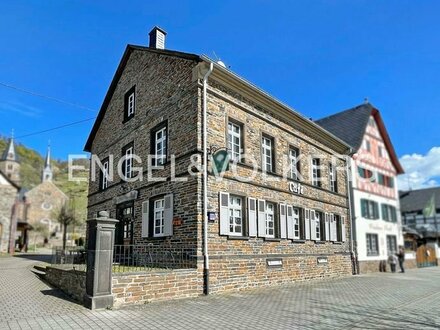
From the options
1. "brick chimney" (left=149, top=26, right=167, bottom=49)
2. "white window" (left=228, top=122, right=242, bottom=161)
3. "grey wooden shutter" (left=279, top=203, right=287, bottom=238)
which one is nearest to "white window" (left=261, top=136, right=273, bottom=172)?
"white window" (left=228, top=122, right=242, bottom=161)

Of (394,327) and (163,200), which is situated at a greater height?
(163,200)

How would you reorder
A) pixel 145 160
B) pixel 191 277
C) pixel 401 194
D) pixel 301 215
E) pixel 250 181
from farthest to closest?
pixel 401 194 < pixel 301 215 < pixel 145 160 < pixel 250 181 < pixel 191 277

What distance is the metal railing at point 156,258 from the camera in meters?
11.1

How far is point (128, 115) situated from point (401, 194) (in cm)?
5211

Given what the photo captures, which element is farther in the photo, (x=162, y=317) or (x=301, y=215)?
(x=301, y=215)

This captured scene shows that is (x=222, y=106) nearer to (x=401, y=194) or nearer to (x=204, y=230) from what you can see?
(x=204, y=230)

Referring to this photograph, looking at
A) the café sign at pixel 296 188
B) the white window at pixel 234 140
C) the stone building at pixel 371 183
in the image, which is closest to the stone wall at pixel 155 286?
the white window at pixel 234 140

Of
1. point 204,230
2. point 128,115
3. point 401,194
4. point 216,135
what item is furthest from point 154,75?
point 401,194

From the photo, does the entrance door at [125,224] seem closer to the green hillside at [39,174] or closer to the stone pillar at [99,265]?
the stone pillar at [99,265]

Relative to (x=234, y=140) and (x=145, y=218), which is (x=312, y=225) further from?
(x=145, y=218)

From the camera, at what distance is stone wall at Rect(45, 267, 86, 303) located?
927 cm

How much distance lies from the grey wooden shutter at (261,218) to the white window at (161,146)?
390 centimetres

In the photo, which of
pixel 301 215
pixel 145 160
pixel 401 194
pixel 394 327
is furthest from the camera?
pixel 401 194

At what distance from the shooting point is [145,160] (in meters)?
14.9
